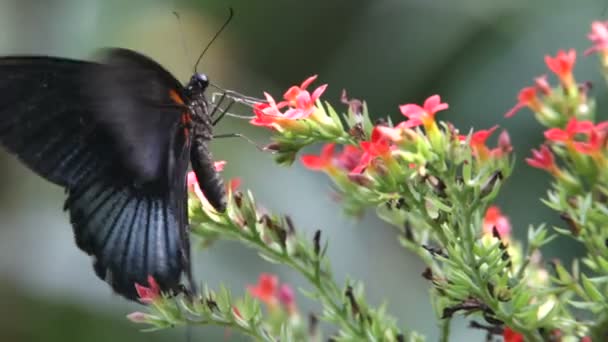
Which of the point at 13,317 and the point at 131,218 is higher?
the point at 131,218

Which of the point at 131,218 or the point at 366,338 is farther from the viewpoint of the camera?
the point at 131,218

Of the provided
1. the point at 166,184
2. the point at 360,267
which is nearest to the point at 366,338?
the point at 166,184

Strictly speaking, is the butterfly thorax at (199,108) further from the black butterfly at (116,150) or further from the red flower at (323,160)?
the red flower at (323,160)

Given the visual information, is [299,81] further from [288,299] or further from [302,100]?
[302,100]

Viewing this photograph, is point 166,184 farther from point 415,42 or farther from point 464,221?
point 415,42

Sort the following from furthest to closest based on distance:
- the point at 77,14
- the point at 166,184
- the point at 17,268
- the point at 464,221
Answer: the point at 77,14 → the point at 17,268 → the point at 166,184 → the point at 464,221

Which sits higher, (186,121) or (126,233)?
(186,121)

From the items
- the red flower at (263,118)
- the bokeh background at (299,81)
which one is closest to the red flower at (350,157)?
the red flower at (263,118)

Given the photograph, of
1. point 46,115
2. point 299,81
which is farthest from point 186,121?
point 299,81

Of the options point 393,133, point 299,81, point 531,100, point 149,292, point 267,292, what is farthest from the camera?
point 299,81
